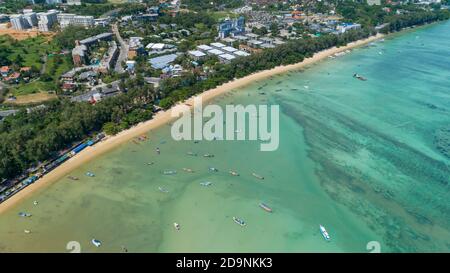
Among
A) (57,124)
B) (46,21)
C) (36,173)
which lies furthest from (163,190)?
(46,21)

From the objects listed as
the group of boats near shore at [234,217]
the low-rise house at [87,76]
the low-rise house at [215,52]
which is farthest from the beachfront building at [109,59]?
the group of boats near shore at [234,217]

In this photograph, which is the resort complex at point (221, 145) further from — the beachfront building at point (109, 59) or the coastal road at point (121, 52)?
the coastal road at point (121, 52)

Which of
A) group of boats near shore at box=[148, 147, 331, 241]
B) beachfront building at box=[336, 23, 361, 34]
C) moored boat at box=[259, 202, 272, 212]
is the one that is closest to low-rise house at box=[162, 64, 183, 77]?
group of boats near shore at box=[148, 147, 331, 241]

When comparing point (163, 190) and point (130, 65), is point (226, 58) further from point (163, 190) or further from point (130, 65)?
point (163, 190)

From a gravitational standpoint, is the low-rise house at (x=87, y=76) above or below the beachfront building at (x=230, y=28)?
below

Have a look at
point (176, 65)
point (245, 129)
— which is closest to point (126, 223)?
point (245, 129)

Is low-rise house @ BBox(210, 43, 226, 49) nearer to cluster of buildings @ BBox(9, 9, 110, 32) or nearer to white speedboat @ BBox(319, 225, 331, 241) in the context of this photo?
cluster of buildings @ BBox(9, 9, 110, 32)
